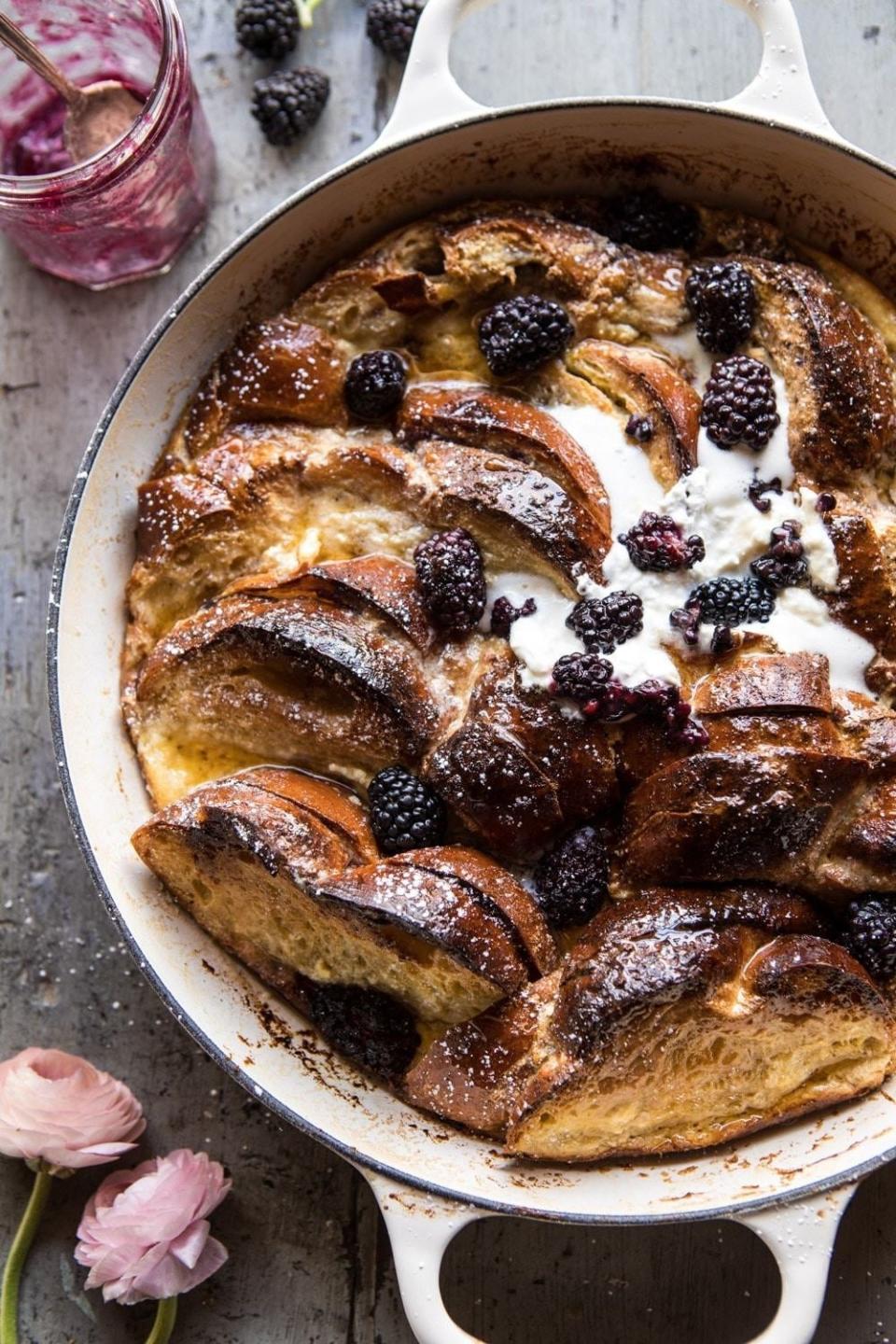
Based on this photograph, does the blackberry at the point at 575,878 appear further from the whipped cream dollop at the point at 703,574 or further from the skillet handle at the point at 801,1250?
the skillet handle at the point at 801,1250

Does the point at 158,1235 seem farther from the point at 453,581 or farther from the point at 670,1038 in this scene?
the point at 453,581

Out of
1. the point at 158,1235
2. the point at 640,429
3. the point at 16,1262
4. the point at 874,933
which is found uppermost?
the point at 640,429

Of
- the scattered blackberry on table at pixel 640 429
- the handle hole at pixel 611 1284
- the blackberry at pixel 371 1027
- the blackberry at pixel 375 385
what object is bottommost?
the handle hole at pixel 611 1284

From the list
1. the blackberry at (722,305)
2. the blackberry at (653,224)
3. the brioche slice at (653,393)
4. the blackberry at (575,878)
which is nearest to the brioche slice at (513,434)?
the brioche slice at (653,393)

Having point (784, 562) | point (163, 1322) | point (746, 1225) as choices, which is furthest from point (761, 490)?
point (163, 1322)

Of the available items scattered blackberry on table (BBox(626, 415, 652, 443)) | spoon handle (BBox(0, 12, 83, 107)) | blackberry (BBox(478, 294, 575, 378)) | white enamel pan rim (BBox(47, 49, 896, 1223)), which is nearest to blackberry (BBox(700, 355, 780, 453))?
scattered blackberry on table (BBox(626, 415, 652, 443))

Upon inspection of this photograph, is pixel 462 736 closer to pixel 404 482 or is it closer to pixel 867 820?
pixel 404 482
